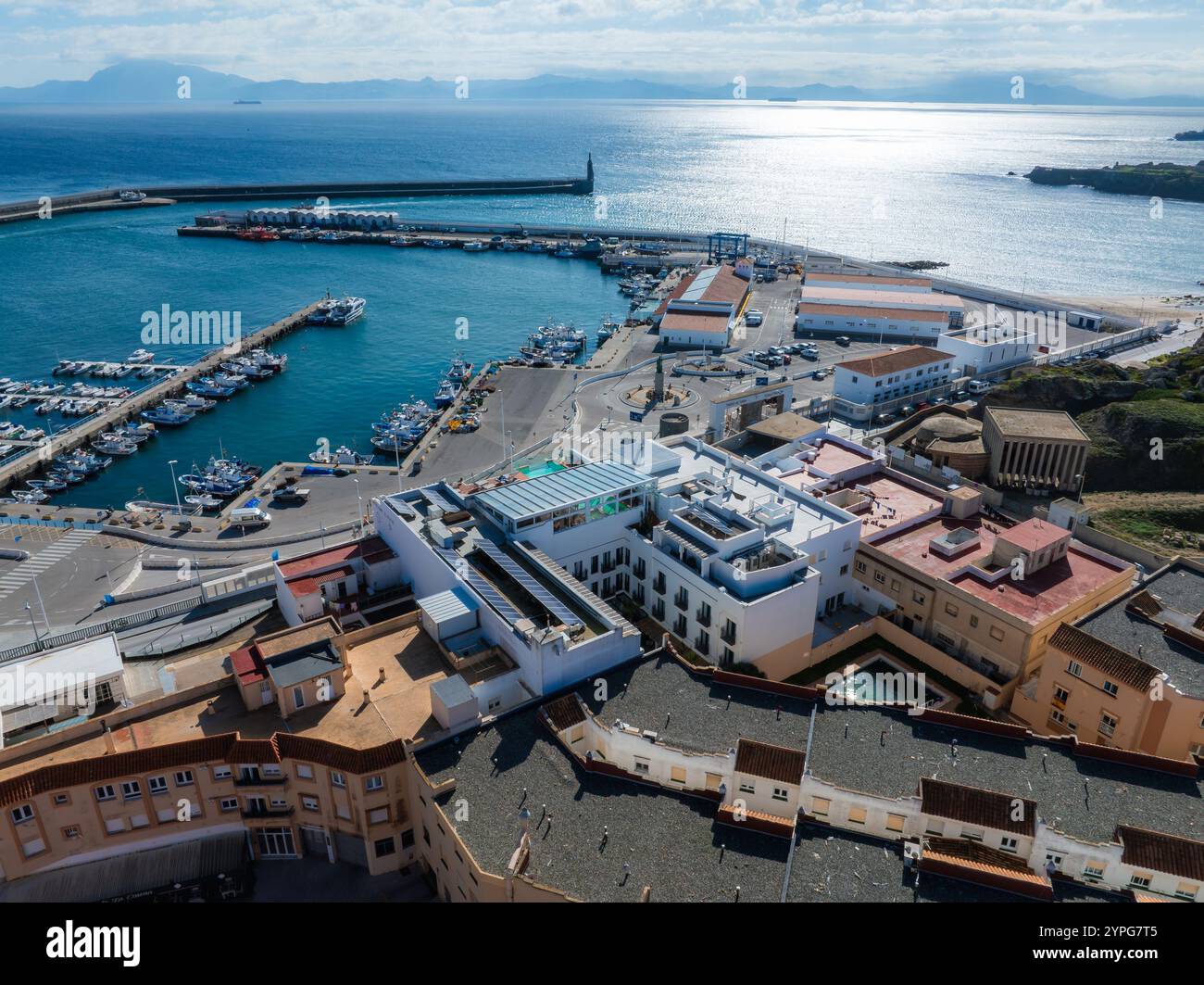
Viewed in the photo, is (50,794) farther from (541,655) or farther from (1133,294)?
(1133,294)

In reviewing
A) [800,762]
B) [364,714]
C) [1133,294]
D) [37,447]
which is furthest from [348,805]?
[1133,294]

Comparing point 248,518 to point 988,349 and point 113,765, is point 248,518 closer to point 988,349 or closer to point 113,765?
point 113,765

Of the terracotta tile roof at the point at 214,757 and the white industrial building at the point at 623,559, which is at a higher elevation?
the white industrial building at the point at 623,559

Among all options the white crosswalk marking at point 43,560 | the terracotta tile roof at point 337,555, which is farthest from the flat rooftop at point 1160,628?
the white crosswalk marking at point 43,560

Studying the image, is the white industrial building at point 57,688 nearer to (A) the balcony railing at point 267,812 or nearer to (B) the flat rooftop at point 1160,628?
(A) the balcony railing at point 267,812

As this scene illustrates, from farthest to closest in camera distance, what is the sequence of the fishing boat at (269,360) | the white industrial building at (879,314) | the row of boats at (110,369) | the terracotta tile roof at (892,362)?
the white industrial building at (879,314) → the fishing boat at (269,360) → the row of boats at (110,369) → the terracotta tile roof at (892,362)

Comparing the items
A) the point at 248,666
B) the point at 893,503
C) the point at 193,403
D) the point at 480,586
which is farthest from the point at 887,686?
the point at 193,403

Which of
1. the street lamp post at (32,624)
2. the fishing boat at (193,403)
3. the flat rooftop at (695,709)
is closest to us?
the flat rooftop at (695,709)
